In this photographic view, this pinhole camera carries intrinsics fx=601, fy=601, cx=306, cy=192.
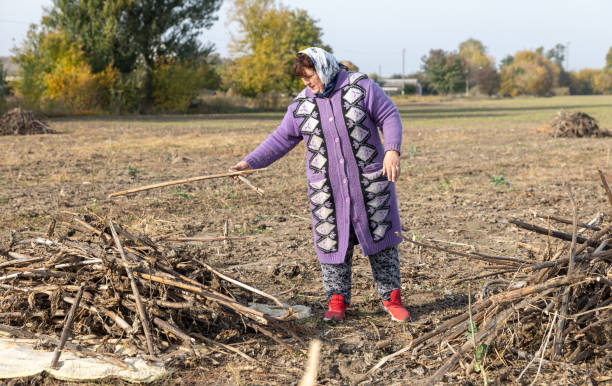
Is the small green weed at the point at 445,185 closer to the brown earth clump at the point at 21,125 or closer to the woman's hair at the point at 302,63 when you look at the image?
the woman's hair at the point at 302,63

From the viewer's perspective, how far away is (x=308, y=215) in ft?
24.5

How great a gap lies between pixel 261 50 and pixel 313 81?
42298 millimetres

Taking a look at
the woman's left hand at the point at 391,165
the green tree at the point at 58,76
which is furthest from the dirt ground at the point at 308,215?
the green tree at the point at 58,76

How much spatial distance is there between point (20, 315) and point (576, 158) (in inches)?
476

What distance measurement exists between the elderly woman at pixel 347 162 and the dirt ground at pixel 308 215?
1.72 feet

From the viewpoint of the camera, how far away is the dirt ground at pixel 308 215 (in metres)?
3.41

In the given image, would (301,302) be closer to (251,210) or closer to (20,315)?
(20,315)

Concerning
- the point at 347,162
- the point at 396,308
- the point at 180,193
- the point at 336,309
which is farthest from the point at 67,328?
the point at 180,193

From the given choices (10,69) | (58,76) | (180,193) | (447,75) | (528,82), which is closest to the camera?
(180,193)

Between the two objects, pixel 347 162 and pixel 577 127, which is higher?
pixel 347 162

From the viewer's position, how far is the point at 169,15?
123ft

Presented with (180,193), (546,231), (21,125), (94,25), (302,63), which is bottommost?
(180,193)

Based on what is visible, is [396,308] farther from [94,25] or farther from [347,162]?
[94,25]

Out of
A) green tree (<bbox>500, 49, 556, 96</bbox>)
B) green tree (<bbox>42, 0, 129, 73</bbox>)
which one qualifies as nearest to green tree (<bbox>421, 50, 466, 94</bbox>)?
green tree (<bbox>500, 49, 556, 96</bbox>)
